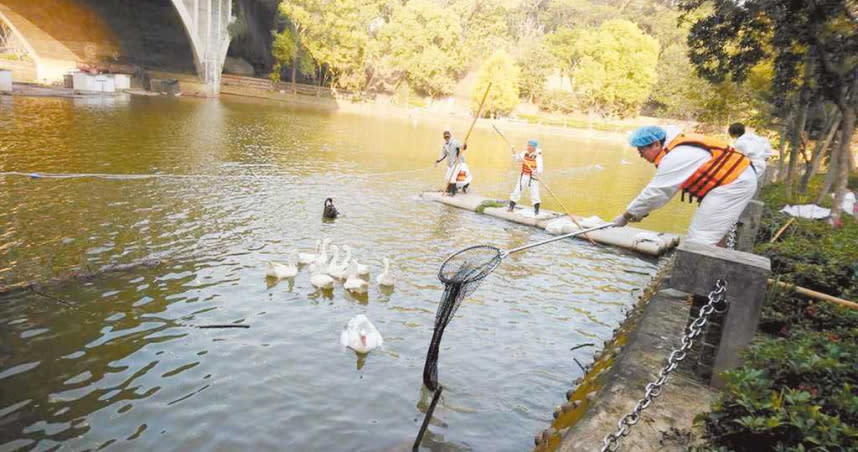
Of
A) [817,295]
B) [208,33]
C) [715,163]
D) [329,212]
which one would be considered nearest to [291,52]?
[208,33]

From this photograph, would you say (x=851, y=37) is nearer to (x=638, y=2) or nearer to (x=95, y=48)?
(x=95, y=48)

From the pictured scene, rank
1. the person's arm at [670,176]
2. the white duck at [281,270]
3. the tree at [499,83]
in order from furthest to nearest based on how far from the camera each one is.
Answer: the tree at [499,83], the white duck at [281,270], the person's arm at [670,176]

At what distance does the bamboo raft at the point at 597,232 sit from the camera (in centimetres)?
1318

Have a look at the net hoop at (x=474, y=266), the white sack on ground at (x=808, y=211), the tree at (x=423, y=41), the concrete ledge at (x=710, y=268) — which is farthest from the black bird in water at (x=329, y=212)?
the tree at (x=423, y=41)

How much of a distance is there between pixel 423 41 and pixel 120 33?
31321 millimetres

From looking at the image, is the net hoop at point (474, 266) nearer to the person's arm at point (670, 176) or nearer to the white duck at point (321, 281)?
the person's arm at point (670, 176)

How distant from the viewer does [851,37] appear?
9891 millimetres

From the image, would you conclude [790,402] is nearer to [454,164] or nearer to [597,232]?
[597,232]

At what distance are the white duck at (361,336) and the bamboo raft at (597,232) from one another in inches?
316

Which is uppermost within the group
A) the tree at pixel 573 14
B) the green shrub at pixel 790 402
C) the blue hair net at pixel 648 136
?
the tree at pixel 573 14

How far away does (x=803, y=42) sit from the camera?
10.3 meters

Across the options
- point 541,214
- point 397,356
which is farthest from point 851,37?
point 397,356

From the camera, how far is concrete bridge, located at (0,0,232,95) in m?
44.5

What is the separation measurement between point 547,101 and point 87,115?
182ft
